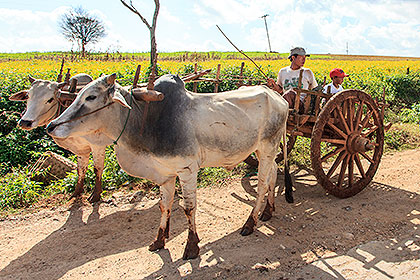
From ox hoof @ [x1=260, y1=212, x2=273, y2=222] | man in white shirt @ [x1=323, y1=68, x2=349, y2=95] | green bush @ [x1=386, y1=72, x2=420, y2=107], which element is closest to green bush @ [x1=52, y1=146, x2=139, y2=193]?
ox hoof @ [x1=260, y1=212, x2=273, y2=222]

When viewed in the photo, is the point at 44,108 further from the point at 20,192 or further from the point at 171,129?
the point at 171,129

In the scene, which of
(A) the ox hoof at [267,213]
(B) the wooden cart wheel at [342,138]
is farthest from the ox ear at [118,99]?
(B) the wooden cart wheel at [342,138]

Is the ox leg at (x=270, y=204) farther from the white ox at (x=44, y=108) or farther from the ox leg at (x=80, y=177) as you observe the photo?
the ox leg at (x=80, y=177)

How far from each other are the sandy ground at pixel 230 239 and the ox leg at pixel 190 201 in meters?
0.11

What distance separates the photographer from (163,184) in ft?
13.3

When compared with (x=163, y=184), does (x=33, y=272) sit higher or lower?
lower

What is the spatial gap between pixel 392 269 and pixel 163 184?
263 cm

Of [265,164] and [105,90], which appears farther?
[265,164]

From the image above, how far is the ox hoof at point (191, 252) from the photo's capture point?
3.96 metres

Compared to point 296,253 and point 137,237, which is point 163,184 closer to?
point 137,237

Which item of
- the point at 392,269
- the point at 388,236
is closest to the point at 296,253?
the point at 392,269

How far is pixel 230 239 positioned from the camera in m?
4.42

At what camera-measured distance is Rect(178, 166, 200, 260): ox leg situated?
3830 millimetres

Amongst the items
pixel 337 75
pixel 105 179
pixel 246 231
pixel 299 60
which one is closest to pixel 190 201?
pixel 246 231
